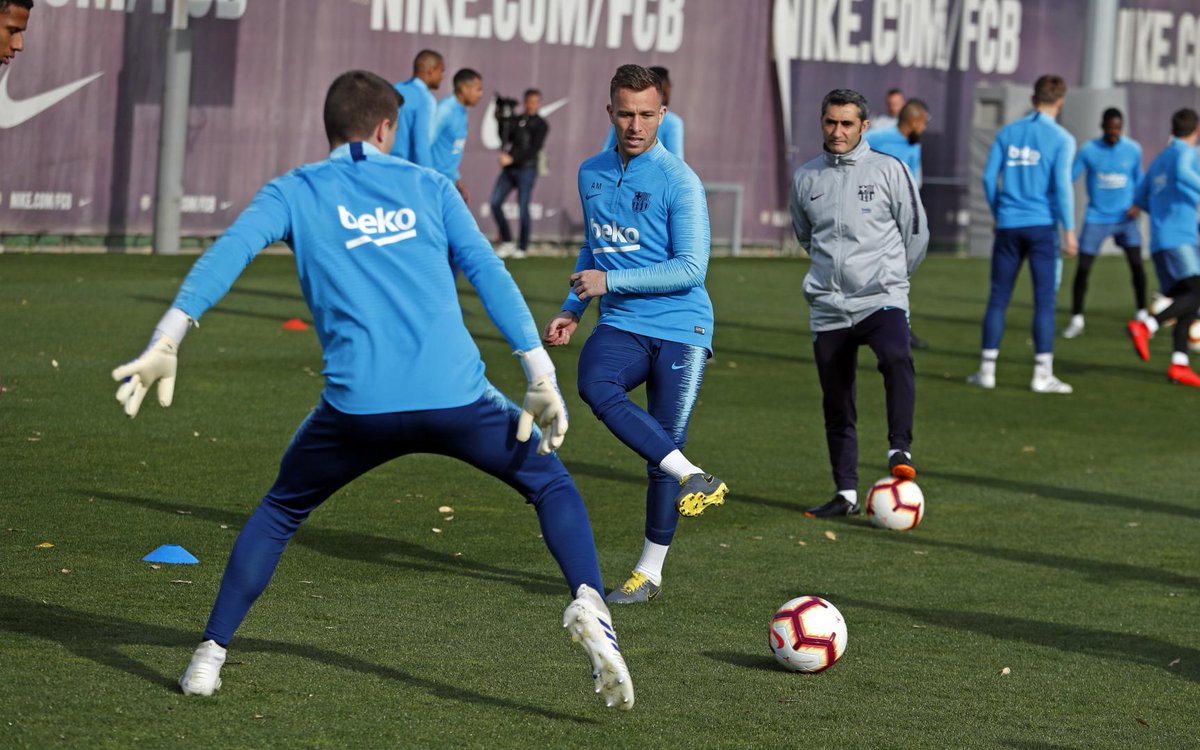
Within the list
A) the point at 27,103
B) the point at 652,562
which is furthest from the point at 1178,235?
the point at 27,103

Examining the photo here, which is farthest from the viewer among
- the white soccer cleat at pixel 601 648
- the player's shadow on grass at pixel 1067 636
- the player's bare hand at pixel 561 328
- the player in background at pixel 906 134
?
the player in background at pixel 906 134

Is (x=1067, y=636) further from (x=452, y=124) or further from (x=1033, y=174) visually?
(x=452, y=124)

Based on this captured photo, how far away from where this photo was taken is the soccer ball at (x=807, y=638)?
5.99 metres

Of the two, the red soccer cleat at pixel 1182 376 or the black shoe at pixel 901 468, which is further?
the red soccer cleat at pixel 1182 376

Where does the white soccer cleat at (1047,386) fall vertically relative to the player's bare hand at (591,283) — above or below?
below

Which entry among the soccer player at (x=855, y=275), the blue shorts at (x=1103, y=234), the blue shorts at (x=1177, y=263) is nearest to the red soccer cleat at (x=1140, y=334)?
the blue shorts at (x=1177, y=263)

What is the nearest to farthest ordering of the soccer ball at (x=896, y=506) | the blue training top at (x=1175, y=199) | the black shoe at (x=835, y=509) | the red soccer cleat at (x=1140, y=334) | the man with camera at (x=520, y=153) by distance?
the soccer ball at (x=896, y=506) → the black shoe at (x=835, y=509) → the red soccer cleat at (x=1140, y=334) → the blue training top at (x=1175, y=199) → the man with camera at (x=520, y=153)

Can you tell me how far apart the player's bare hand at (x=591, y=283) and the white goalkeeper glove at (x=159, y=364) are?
2.15 meters

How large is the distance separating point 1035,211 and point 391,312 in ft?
32.7

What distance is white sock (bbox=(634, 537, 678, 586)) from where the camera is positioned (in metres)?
7.09

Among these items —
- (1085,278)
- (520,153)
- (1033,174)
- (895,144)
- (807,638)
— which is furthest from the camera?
(520,153)

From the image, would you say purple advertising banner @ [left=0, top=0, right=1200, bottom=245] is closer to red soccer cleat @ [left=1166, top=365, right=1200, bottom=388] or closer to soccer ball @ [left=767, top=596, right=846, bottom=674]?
red soccer cleat @ [left=1166, top=365, right=1200, bottom=388]

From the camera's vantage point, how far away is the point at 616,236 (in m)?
7.10

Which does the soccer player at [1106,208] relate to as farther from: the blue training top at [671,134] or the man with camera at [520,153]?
the man with camera at [520,153]
